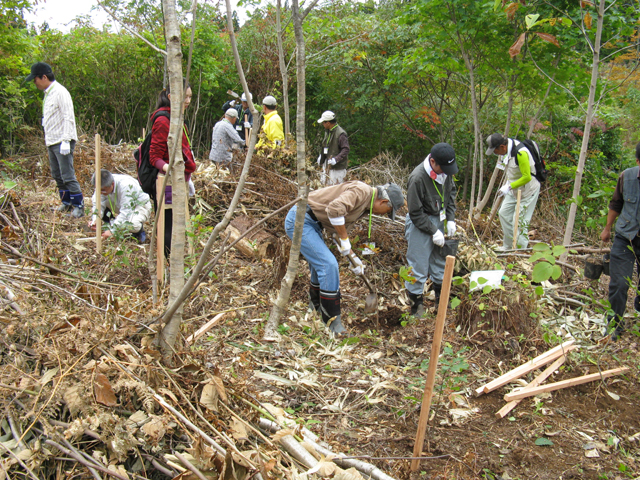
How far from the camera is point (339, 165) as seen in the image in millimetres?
7859

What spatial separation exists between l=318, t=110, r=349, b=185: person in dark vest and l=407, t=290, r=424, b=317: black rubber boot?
3.32 metres

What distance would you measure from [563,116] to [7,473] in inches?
471

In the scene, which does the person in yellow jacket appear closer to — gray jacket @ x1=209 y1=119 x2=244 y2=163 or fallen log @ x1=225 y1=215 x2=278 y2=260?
gray jacket @ x1=209 y1=119 x2=244 y2=163

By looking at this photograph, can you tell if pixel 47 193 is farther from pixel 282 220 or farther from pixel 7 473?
pixel 7 473

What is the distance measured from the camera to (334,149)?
7.84m

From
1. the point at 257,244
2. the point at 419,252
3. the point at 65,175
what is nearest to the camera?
the point at 419,252

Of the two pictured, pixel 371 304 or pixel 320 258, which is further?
pixel 371 304

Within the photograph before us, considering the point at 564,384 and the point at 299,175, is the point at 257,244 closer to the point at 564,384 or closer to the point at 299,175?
the point at 299,175

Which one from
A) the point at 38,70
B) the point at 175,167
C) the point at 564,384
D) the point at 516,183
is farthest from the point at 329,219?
the point at 38,70

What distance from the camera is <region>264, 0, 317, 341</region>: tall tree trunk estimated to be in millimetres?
3330

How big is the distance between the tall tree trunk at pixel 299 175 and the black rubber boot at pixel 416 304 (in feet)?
5.02

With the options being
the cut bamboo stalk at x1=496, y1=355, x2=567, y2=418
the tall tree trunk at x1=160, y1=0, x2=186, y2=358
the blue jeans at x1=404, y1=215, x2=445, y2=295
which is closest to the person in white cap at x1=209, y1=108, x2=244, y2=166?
the blue jeans at x1=404, y1=215, x2=445, y2=295

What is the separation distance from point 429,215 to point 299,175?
1.80m

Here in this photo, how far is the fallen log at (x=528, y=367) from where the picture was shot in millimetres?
3336
